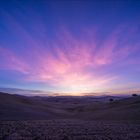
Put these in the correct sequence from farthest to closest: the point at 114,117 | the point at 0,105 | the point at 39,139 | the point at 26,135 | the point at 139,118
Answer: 1. the point at 0,105
2. the point at 114,117
3. the point at 139,118
4. the point at 26,135
5. the point at 39,139

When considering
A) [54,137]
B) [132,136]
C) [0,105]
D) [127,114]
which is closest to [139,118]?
[127,114]

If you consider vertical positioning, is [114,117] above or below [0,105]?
below

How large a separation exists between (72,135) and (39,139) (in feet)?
5.98

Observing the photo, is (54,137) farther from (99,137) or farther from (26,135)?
(99,137)

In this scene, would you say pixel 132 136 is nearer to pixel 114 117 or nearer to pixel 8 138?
pixel 8 138

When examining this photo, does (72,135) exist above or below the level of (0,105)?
below

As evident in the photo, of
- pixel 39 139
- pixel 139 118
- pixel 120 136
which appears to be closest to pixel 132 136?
pixel 120 136

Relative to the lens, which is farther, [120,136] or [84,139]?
[120,136]

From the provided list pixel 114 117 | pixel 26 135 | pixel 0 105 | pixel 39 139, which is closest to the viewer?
pixel 39 139

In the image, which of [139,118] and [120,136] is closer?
[120,136]

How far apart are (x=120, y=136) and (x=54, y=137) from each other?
3.39 meters

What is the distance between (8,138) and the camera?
873 cm

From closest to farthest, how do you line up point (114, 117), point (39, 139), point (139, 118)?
point (39, 139) < point (139, 118) < point (114, 117)

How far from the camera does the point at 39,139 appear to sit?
8.72 metres
